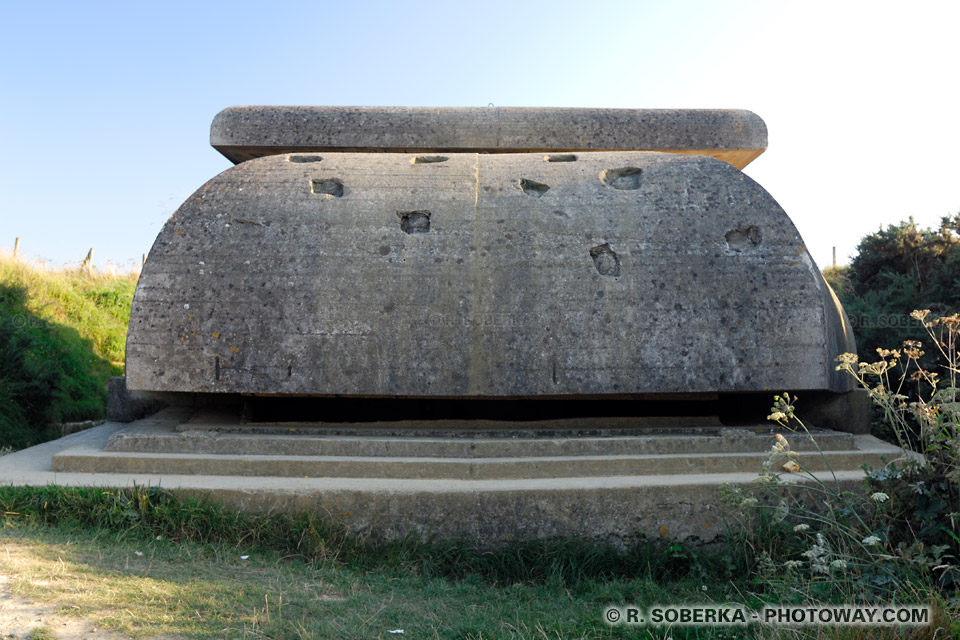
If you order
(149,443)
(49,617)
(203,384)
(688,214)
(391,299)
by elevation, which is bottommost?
(49,617)

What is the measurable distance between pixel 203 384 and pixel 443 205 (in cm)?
240

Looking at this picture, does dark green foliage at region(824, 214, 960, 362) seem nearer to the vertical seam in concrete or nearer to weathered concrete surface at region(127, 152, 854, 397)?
weathered concrete surface at region(127, 152, 854, 397)

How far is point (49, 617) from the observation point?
121 inches

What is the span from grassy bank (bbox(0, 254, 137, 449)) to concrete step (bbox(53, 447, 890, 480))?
11.6 feet

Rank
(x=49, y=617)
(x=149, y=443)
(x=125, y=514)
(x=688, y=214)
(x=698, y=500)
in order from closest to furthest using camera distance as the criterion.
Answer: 1. (x=49, y=617)
2. (x=125, y=514)
3. (x=698, y=500)
4. (x=149, y=443)
5. (x=688, y=214)

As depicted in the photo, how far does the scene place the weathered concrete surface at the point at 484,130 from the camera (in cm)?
737

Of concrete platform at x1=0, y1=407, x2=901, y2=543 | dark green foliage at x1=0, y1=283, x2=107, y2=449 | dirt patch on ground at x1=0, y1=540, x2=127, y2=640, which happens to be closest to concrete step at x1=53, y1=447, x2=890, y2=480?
concrete platform at x1=0, y1=407, x2=901, y2=543

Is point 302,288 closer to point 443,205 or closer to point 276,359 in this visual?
point 276,359

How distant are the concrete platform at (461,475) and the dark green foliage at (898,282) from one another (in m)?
3.74

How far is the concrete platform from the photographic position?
461 cm

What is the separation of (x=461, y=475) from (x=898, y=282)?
329 inches

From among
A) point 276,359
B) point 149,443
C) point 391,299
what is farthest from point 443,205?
point 149,443

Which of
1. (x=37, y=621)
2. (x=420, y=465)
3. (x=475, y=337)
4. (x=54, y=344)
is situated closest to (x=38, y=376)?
(x=54, y=344)

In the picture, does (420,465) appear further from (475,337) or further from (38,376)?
(38,376)
